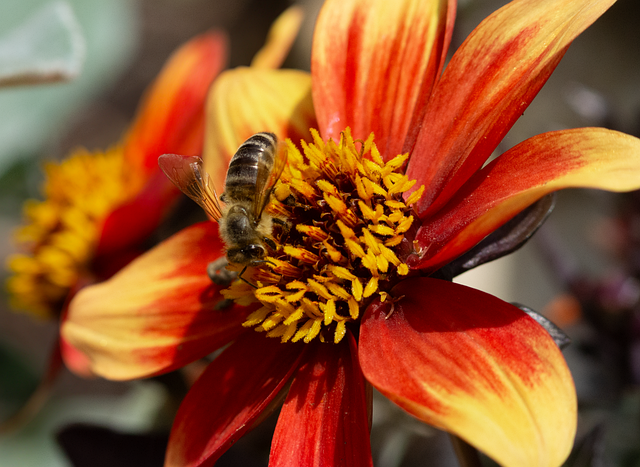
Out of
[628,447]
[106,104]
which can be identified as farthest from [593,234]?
[106,104]

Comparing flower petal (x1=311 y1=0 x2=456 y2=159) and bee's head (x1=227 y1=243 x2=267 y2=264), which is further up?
flower petal (x1=311 y1=0 x2=456 y2=159)

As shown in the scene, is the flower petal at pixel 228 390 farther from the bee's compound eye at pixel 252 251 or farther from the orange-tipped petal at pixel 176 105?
the orange-tipped petal at pixel 176 105

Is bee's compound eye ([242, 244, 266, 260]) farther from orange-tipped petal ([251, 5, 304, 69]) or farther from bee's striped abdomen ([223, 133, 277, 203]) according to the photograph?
orange-tipped petal ([251, 5, 304, 69])

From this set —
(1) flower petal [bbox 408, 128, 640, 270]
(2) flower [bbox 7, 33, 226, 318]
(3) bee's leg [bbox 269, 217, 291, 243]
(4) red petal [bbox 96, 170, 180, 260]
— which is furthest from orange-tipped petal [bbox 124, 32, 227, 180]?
(1) flower petal [bbox 408, 128, 640, 270]

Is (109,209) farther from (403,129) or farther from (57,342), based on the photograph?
(403,129)

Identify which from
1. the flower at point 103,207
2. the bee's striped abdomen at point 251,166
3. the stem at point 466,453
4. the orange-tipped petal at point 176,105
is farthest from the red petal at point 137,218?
the stem at point 466,453

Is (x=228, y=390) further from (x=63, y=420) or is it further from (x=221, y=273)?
(x=63, y=420)

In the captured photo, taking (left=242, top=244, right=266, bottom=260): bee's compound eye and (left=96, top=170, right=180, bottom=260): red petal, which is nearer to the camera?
(left=242, top=244, right=266, bottom=260): bee's compound eye

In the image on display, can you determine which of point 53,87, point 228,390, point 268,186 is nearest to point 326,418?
point 228,390
